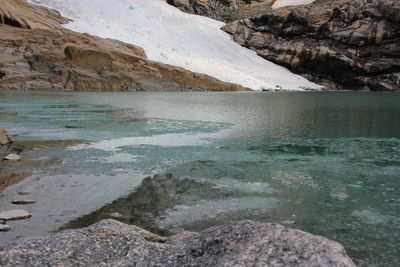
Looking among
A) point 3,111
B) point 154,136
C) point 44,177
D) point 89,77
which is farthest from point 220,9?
point 44,177

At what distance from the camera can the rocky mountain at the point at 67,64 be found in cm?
2678

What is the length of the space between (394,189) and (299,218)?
75.3 inches

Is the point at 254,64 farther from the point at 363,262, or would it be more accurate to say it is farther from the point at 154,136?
the point at 363,262

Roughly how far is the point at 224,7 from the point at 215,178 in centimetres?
5496

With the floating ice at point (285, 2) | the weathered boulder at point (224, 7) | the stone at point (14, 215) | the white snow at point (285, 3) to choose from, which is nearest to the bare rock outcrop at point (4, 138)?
the stone at point (14, 215)

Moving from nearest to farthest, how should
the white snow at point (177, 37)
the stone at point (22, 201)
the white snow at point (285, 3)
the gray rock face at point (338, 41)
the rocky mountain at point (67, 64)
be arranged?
the stone at point (22, 201) → the rocky mountain at point (67, 64) → the white snow at point (177, 37) → the gray rock face at point (338, 41) → the white snow at point (285, 3)

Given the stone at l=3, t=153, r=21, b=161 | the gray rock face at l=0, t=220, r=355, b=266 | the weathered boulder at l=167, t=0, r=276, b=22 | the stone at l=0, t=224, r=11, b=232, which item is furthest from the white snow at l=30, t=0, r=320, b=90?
the gray rock face at l=0, t=220, r=355, b=266

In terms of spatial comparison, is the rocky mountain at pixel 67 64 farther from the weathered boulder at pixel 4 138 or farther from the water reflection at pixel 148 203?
the water reflection at pixel 148 203

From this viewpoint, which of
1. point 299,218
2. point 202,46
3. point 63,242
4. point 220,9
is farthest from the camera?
point 220,9

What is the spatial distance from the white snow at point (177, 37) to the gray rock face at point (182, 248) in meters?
33.0

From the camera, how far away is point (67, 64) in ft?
90.9

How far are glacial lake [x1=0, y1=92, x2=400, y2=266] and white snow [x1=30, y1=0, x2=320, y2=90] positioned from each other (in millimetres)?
25828

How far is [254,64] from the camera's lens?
4650 cm

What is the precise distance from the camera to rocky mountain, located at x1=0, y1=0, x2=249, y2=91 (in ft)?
87.9
